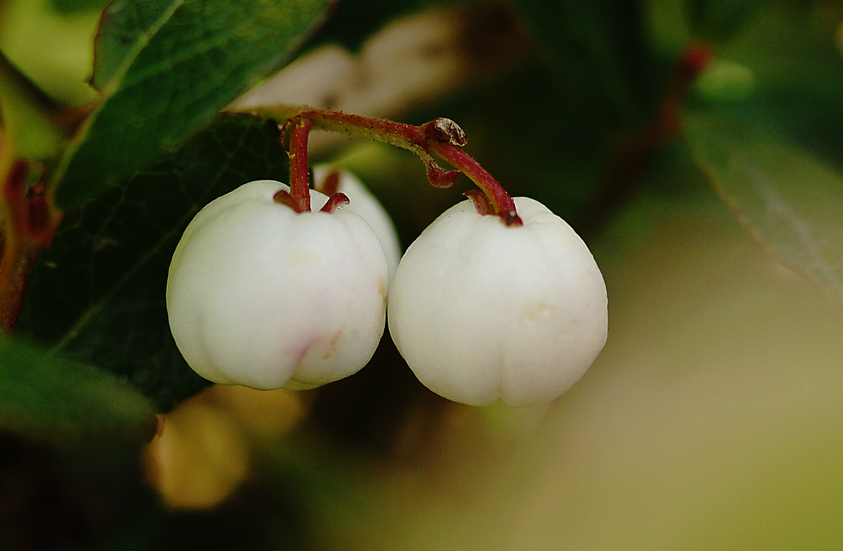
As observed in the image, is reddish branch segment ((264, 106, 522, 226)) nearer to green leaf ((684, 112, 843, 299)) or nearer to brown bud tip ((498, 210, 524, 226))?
brown bud tip ((498, 210, 524, 226))

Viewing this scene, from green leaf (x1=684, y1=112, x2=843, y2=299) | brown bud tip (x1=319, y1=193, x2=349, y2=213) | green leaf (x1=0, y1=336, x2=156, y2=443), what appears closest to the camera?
green leaf (x1=0, y1=336, x2=156, y2=443)

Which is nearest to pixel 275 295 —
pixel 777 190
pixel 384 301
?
pixel 384 301

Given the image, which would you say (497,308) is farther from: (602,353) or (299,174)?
(602,353)

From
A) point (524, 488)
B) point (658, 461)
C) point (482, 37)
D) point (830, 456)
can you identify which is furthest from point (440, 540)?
point (482, 37)

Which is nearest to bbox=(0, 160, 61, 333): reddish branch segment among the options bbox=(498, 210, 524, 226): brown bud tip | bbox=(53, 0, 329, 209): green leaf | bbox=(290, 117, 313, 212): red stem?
bbox=(53, 0, 329, 209): green leaf

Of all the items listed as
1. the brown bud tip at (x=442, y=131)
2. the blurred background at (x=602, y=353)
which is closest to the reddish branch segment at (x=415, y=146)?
the brown bud tip at (x=442, y=131)

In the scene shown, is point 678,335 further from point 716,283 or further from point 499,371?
point 499,371

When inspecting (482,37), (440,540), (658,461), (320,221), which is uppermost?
(320,221)
